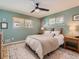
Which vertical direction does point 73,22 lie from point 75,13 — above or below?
below

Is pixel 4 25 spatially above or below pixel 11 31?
above

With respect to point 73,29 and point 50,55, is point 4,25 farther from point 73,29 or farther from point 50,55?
point 73,29

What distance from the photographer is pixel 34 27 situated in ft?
22.1

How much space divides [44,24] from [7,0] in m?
4.14

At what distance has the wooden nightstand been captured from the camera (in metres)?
3.45

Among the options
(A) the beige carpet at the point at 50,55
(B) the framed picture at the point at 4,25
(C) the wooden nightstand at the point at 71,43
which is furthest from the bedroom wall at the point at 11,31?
(C) the wooden nightstand at the point at 71,43

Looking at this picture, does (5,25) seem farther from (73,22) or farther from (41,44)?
(73,22)

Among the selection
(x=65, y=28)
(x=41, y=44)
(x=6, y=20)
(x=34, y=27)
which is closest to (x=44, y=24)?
(x=34, y=27)

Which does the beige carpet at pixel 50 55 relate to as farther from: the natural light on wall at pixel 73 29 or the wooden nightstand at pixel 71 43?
the natural light on wall at pixel 73 29

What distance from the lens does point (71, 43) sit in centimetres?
380

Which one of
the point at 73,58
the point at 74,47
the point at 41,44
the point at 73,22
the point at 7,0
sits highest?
the point at 7,0

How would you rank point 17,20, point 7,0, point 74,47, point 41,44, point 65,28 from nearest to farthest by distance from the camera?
point 41,44, point 7,0, point 74,47, point 65,28, point 17,20

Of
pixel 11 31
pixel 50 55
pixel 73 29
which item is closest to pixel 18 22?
pixel 11 31

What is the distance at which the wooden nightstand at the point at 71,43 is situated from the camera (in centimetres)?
345
